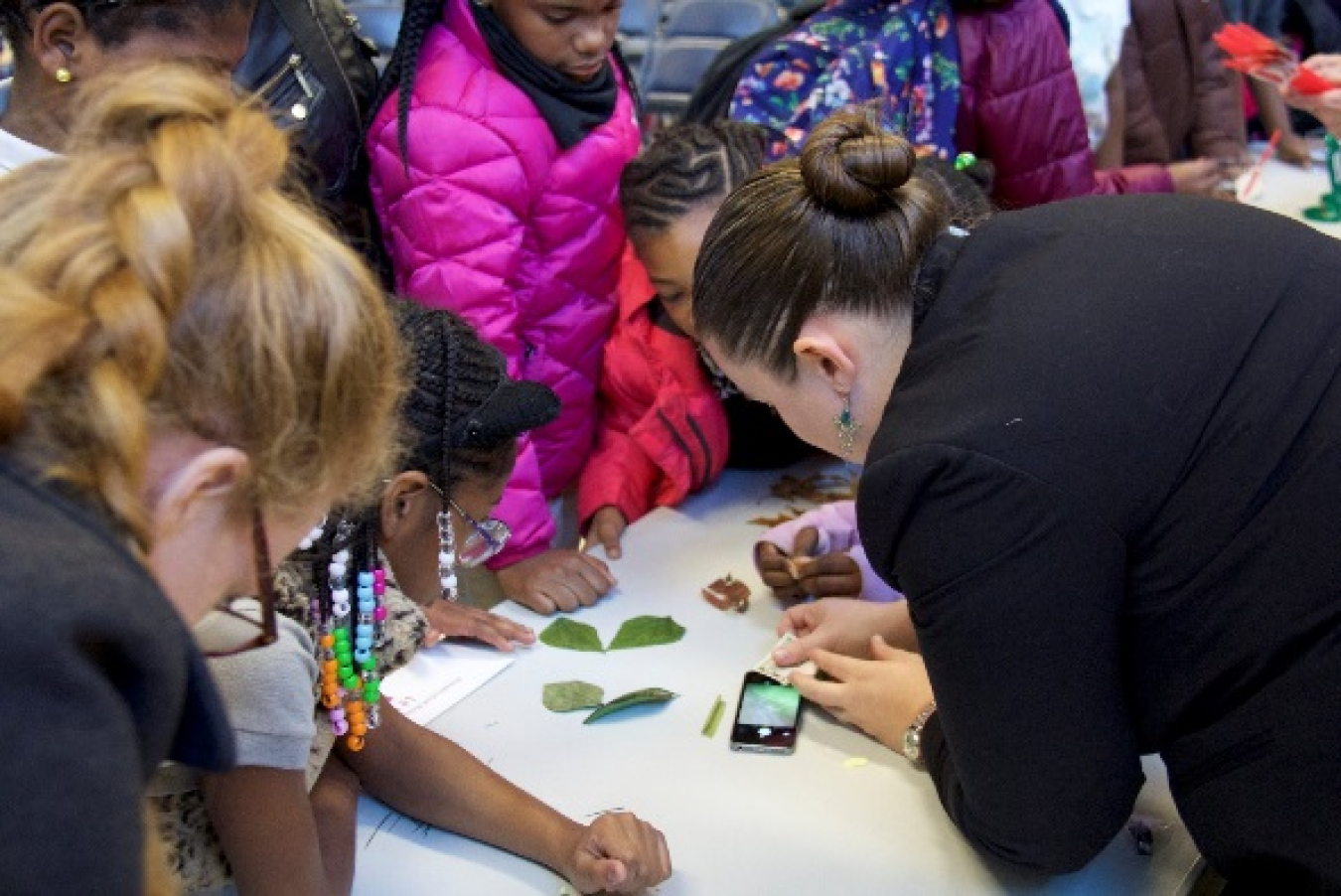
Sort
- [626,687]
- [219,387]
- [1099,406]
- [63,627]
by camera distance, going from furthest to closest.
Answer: [626,687] → [1099,406] → [219,387] → [63,627]

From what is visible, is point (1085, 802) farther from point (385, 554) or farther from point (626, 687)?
point (385, 554)

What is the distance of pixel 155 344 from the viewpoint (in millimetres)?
666

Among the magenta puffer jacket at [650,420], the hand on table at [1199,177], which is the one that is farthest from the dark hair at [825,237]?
the hand on table at [1199,177]

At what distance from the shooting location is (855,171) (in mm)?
1229

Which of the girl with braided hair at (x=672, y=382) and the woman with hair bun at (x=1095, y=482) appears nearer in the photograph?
the woman with hair bun at (x=1095, y=482)

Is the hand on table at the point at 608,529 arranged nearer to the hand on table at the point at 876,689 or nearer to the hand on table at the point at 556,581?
the hand on table at the point at 556,581

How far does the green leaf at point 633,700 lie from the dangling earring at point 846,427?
36cm

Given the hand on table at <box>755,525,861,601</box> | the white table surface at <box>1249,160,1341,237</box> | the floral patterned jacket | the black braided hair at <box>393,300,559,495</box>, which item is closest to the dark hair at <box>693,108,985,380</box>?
the black braided hair at <box>393,300,559,495</box>

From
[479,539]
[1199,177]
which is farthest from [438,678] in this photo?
[1199,177]

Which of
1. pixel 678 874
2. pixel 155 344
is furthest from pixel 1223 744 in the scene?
pixel 155 344

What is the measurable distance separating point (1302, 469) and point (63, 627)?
91 centimetres

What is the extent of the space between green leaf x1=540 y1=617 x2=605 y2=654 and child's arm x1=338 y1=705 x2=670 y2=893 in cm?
29

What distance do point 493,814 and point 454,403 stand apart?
389mm

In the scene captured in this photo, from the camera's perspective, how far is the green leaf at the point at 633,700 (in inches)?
59.0
